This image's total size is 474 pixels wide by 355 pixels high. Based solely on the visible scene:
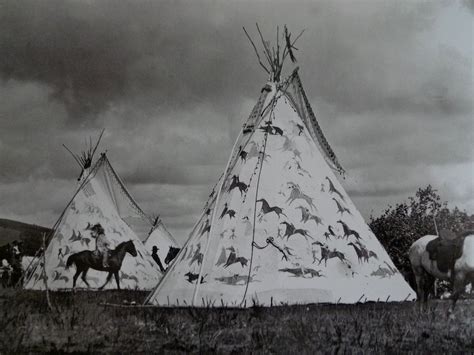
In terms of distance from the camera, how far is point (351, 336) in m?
5.12

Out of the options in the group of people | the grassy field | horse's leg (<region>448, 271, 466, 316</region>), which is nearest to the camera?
the grassy field

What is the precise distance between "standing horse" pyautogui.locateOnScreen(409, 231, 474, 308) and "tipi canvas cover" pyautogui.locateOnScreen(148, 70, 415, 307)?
25.0 inches

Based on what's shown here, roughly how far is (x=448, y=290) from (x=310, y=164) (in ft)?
23.4

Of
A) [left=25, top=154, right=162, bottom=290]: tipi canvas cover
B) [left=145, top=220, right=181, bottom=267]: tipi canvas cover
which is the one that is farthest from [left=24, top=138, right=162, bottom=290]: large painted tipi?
[left=145, top=220, right=181, bottom=267]: tipi canvas cover

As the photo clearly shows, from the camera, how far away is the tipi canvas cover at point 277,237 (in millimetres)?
7426

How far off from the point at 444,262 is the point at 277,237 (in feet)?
8.60

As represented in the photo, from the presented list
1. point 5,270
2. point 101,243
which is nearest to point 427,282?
point 101,243

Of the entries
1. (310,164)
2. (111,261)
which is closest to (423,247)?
(310,164)

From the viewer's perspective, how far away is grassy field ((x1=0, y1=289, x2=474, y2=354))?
16.0 ft

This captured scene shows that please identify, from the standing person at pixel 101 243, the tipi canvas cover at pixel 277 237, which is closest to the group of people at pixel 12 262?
the standing person at pixel 101 243

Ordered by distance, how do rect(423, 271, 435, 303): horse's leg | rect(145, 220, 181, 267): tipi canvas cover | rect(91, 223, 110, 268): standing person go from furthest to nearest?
1. rect(145, 220, 181, 267): tipi canvas cover
2. rect(91, 223, 110, 268): standing person
3. rect(423, 271, 435, 303): horse's leg

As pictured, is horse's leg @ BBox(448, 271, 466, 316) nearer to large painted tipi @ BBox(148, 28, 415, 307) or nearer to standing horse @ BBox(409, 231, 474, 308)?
standing horse @ BBox(409, 231, 474, 308)

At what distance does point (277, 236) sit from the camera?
7.77 metres

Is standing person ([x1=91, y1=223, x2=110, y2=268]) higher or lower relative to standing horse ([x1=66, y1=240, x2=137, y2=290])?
higher
